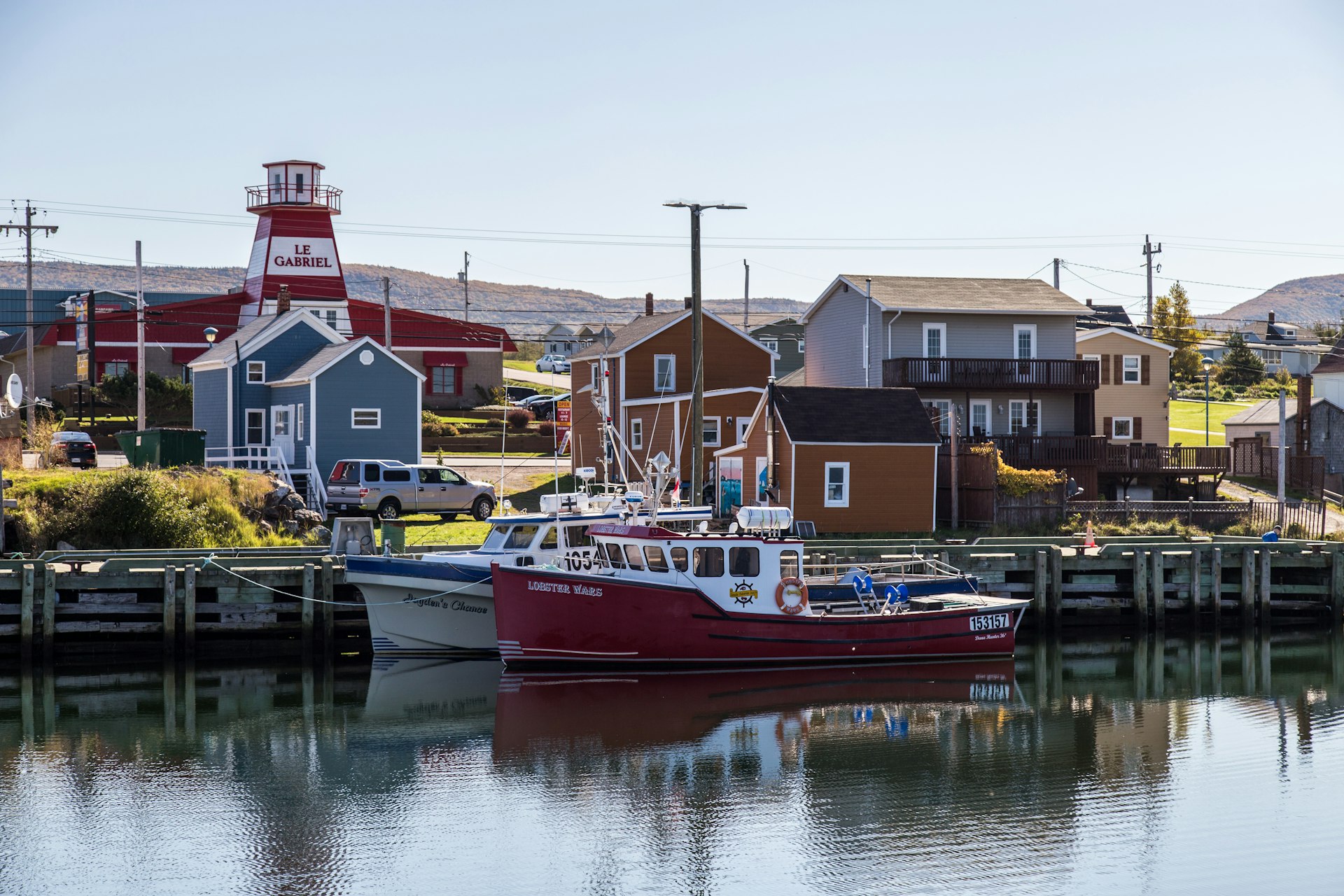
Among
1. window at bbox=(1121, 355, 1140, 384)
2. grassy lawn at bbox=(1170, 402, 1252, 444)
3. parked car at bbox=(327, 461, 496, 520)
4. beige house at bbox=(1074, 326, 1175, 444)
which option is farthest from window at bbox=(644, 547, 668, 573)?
grassy lawn at bbox=(1170, 402, 1252, 444)

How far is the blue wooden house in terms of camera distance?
1738 inches

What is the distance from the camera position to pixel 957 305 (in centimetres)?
4947

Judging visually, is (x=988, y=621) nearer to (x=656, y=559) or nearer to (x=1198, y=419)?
(x=656, y=559)

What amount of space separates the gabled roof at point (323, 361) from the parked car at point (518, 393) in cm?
2981

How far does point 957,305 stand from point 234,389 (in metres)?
24.9

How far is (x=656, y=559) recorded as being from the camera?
26.1m

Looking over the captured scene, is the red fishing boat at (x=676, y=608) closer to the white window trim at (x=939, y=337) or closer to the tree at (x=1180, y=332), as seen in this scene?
the white window trim at (x=939, y=337)

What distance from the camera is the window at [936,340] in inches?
1954

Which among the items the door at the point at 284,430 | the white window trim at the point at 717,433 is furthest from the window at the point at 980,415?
the door at the point at 284,430

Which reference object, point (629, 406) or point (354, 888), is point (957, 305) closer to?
point (629, 406)

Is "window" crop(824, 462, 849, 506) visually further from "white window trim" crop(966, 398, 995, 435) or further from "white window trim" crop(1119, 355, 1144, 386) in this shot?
"white window trim" crop(1119, 355, 1144, 386)

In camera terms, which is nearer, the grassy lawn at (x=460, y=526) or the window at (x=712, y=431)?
the grassy lawn at (x=460, y=526)

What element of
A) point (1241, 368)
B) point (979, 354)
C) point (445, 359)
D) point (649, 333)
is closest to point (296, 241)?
point (445, 359)

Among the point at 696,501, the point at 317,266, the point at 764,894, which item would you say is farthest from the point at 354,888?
the point at 317,266
